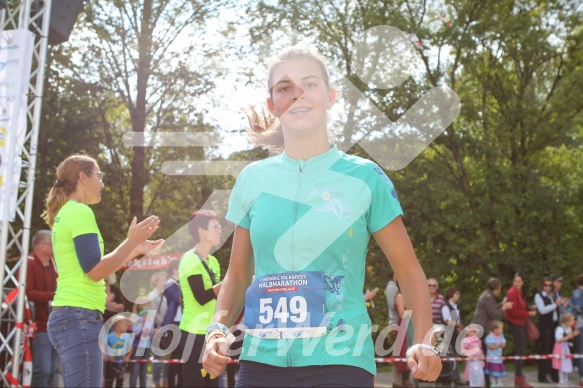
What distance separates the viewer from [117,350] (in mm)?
10344

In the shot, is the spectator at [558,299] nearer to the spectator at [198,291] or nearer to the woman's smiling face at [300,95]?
the spectator at [198,291]

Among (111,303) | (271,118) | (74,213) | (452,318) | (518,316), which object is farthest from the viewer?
(518,316)

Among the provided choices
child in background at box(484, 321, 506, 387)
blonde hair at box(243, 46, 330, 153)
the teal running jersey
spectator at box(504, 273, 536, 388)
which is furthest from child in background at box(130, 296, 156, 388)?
the teal running jersey

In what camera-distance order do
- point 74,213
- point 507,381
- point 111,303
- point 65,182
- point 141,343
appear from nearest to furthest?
point 74,213 < point 65,182 < point 111,303 < point 141,343 < point 507,381

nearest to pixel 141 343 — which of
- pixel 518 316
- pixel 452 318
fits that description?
pixel 452 318

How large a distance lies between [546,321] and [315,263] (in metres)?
13.0

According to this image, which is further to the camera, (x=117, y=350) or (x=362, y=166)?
(x=117, y=350)

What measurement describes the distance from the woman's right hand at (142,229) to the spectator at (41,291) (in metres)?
4.74

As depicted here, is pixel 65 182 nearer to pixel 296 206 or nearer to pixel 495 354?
pixel 296 206

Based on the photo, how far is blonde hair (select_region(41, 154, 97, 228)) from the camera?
4.59 metres

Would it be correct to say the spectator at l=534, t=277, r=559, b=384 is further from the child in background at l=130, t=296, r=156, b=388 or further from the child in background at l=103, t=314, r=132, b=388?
the child in background at l=103, t=314, r=132, b=388

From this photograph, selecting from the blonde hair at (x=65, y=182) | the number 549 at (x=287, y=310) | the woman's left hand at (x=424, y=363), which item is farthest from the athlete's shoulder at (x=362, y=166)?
the blonde hair at (x=65, y=182)

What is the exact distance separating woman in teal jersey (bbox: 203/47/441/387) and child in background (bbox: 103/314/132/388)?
807 cm

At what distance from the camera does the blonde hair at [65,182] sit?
459 cm
